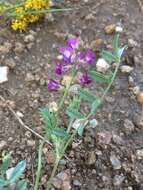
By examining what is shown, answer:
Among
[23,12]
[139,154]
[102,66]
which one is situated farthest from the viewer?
[23,12]

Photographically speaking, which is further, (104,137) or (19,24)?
(19,24)

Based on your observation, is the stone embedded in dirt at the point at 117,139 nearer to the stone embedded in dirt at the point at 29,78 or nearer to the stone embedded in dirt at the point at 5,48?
the stone embedded in dirt at the point at 29,78

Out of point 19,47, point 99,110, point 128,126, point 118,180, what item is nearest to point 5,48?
point 19,47

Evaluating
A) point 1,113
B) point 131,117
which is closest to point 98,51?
point 131,117

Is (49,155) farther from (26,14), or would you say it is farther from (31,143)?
(26,14)

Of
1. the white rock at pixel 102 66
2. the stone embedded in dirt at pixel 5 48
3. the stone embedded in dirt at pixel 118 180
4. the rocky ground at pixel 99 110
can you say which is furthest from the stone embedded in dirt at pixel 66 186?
the stone embedded in dirt at pixel 5 48

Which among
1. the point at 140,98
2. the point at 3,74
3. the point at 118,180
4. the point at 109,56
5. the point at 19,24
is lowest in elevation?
the point at 118,180

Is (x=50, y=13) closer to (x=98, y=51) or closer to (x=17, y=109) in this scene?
(x=98, y=51)
